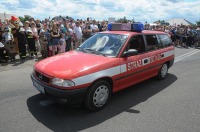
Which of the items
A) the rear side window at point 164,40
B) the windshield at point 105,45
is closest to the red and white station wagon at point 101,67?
the windshield at point 105,45

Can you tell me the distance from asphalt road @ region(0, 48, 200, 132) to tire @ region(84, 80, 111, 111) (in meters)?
0.16

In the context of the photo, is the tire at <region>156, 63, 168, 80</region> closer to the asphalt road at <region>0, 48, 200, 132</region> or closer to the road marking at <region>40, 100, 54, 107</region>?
the asphalt road at <region>0, 48, 200, 132</region>

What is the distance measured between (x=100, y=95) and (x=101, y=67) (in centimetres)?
63

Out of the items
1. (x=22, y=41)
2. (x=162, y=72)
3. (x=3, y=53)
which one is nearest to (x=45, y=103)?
(x=162, y=72)

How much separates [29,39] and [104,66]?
6.66 m

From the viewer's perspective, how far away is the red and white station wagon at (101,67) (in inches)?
160

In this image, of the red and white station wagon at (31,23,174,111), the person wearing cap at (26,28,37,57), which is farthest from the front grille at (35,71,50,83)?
the person wearing cap at (26,28,37,57)

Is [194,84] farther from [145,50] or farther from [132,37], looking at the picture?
[132,37]

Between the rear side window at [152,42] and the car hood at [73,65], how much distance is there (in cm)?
180

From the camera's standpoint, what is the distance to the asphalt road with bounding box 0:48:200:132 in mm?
3939

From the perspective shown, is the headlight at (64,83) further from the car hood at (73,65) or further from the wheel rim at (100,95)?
the wheel rim at (100,95)

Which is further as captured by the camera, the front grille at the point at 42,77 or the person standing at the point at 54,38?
the person standing at the point at 54,38

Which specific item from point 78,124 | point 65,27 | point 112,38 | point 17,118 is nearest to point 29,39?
point 65,27

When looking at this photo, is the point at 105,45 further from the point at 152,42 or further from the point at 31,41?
the point at 31,41
